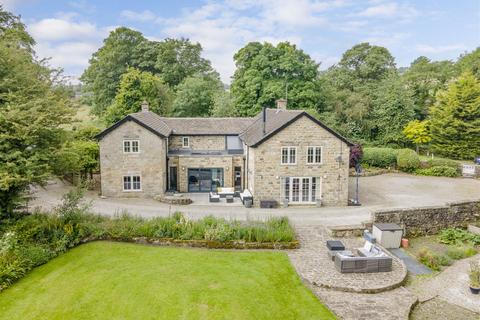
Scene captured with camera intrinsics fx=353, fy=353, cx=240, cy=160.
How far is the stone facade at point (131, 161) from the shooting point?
2683 cm

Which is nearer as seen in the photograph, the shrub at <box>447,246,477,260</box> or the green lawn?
the green lawn

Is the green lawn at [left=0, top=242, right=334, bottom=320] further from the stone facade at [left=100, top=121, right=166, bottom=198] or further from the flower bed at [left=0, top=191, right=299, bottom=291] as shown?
the stone facade at [left=100, top=121, right=166, bottom=198]

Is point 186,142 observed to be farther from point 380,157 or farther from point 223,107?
point 380,157

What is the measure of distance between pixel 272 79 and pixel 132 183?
2383cm

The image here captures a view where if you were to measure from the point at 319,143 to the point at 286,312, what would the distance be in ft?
50.9

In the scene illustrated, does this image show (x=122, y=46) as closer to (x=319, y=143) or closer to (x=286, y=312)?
(x=319, y=143)

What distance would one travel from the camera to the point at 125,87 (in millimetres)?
41188

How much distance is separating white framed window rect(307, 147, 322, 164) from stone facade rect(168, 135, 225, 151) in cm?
867

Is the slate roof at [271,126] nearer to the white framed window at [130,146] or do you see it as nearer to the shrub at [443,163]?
the white framed window at [130,146]

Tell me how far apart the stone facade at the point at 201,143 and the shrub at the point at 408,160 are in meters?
20.8

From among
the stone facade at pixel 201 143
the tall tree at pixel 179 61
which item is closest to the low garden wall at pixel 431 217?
the stone facade at pixel 201 143

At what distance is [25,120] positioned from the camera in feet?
54.2

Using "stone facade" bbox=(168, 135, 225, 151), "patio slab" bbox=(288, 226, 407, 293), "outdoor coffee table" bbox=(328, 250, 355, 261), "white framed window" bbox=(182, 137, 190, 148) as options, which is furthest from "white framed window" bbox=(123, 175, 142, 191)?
"outdoor coffee table" bbox=(328, 250, 355, 261)

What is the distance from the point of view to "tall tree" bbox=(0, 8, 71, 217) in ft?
52.3
